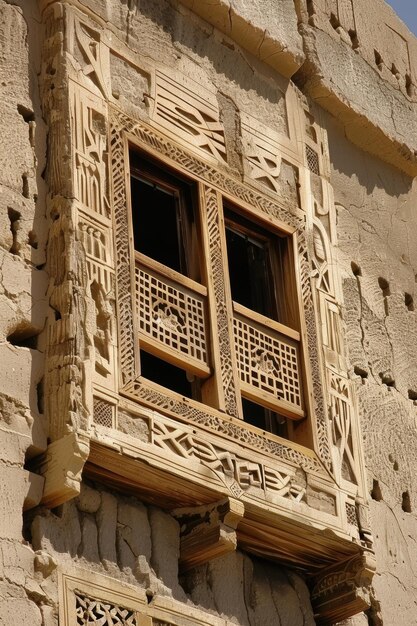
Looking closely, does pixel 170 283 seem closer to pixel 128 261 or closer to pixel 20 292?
pixel 128 261

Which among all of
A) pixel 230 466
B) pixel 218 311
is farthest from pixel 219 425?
pixel 218 311

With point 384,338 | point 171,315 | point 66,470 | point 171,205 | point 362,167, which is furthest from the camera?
point 362,167

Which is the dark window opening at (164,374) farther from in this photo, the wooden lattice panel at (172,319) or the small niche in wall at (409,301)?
the small niche in wall at (409,301)

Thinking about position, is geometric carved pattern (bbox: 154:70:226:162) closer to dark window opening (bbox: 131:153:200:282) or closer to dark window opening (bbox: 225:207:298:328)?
dark window opening (bbox: 131:153:200:282)

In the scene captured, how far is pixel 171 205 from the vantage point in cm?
900

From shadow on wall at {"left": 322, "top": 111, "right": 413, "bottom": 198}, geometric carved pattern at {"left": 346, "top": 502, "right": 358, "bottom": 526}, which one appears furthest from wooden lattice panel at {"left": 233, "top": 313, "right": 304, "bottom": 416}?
shadow on wall at {"left": 322, "top": 111, "right": 413, "bottom": 198}

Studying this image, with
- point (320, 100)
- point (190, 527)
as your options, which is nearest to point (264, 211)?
point (320, 100)

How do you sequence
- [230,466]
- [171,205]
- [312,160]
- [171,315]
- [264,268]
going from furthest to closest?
[312,160]
[264,268]
[171,205]
[171,315]
[230,466]

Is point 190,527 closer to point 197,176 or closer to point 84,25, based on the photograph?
point 197,176

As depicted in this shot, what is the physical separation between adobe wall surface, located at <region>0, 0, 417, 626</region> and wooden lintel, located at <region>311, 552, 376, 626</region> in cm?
9

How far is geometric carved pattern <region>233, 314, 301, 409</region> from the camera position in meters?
8.71

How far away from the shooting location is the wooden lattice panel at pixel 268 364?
28.5 feet

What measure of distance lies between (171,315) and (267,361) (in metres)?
0.65

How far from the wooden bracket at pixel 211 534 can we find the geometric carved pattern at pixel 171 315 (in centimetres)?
73
